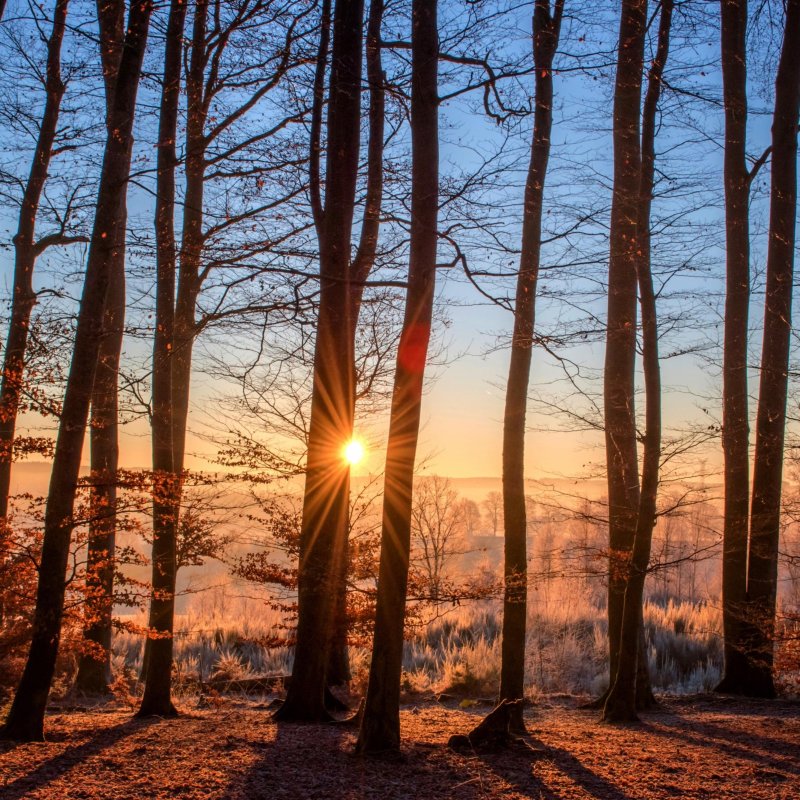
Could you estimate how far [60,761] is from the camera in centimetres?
534

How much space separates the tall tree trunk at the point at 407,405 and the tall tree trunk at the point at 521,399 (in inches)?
53.5

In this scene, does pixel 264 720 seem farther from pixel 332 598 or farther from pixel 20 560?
pixel 20 560

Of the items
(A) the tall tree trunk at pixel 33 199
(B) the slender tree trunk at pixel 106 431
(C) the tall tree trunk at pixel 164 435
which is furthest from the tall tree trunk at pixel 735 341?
(A) the tall tree trunk at pixel 33 199

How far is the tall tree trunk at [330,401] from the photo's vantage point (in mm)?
7324

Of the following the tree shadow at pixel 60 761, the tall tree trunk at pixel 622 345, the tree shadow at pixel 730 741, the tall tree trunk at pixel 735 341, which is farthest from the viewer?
the tall tree trunk at pixel 735 341

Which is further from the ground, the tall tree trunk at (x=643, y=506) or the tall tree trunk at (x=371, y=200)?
the tall tree trunk at (x=371, y=200)

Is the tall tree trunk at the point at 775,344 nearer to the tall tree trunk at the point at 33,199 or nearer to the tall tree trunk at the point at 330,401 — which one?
the tall tree trunk at the point at 330,401

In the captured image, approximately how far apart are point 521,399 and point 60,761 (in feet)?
18.0

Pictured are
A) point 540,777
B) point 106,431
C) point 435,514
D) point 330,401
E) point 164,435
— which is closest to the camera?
point 540,777

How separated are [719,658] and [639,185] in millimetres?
9493

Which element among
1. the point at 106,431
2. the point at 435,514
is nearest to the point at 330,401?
the point at 106,431

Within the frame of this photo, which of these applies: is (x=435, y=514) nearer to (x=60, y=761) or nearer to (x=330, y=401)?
(x=330, y=401)

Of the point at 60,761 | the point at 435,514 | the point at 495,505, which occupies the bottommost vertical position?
the point at 60,761

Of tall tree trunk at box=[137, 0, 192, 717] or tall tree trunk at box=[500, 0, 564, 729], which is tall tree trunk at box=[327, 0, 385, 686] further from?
tall tree trunk at box=[137, 0, 192, 717]
